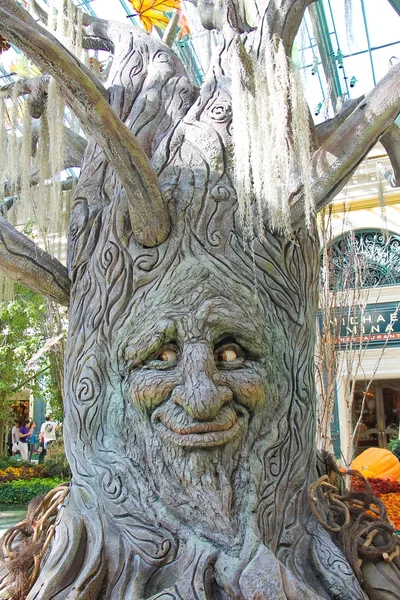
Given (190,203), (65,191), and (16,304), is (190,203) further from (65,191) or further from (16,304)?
(16,304)

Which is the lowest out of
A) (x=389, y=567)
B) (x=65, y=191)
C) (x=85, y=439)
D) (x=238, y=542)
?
(x=389, y=567)

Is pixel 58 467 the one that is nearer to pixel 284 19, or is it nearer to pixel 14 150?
pixel 14 150

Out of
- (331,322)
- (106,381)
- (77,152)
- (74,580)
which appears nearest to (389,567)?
(74,580)

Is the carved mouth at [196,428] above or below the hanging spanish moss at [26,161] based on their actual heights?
below

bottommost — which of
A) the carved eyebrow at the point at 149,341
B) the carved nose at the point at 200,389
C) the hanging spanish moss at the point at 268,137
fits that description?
the carved nose at the point at 200,389

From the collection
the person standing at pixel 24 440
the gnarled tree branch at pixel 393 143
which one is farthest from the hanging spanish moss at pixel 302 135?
the person standing at pixel 24 440

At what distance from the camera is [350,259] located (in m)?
7.09

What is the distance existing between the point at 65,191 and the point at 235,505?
305 cm

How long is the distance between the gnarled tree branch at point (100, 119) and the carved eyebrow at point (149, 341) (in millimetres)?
Answer: 461

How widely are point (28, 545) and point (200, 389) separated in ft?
3.62

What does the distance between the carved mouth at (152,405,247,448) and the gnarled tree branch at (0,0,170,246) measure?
0.82 metres

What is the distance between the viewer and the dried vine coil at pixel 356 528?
2.22 m

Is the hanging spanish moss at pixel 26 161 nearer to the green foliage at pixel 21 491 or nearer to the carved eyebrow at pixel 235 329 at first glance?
the carved eyebrow at pixel 235 329

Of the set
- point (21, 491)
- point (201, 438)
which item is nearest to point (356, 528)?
point (201, 438)
